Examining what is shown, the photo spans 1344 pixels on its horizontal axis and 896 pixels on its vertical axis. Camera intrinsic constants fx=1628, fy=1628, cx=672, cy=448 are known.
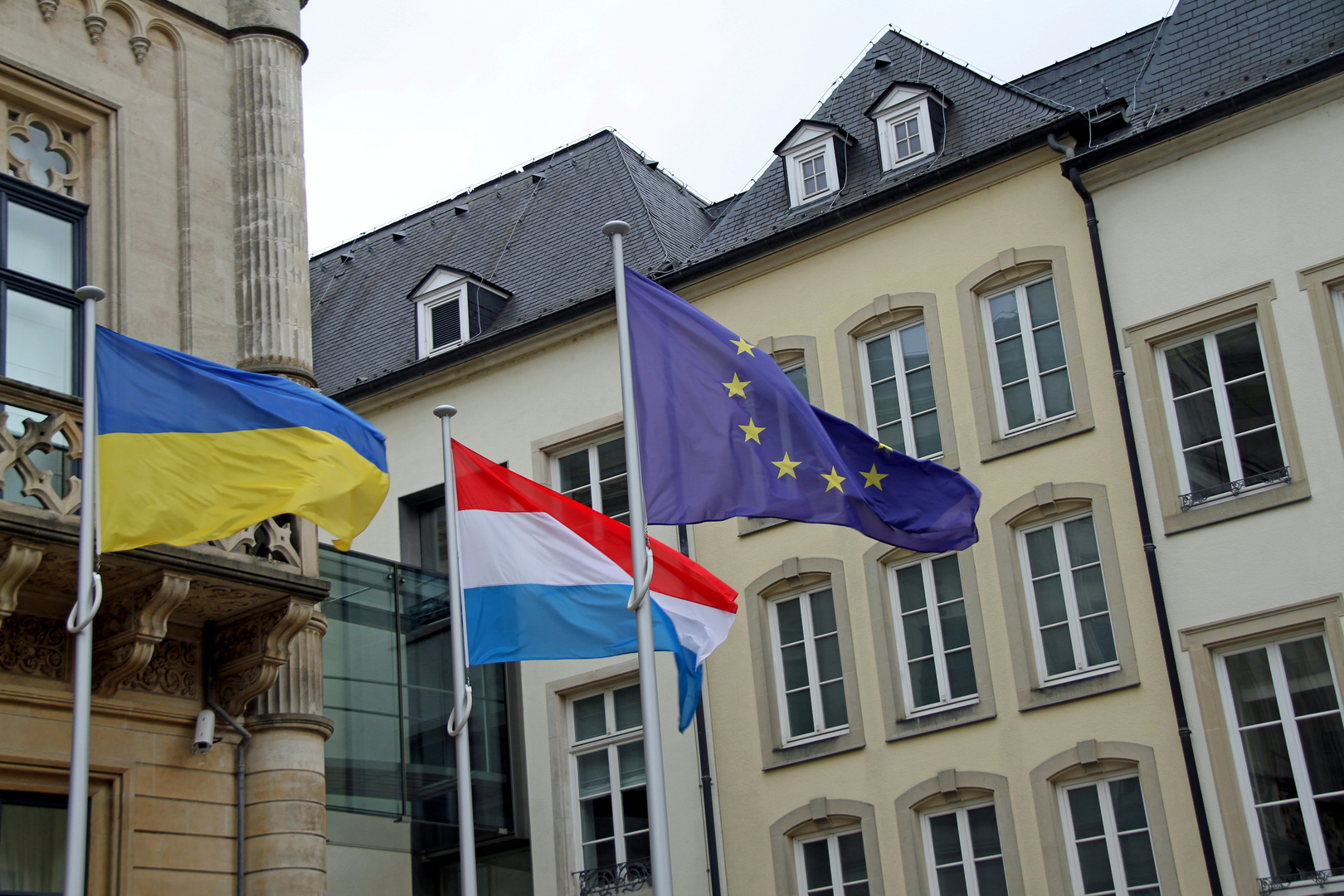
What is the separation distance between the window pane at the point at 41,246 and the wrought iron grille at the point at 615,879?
1255 centimetres

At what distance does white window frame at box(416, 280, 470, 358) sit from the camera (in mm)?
28391

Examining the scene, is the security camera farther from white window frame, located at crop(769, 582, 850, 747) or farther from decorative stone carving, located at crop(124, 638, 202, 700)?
white window frame, located at crop(769, 582, 850, 747)

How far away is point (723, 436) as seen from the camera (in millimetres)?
12266

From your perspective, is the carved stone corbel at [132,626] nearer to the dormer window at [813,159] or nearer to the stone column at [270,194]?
the stone column at [270,194]

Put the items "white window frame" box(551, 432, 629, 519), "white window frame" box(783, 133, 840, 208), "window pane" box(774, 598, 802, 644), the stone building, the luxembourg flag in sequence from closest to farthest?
1. the stone building
2. the luxembourg flag
3. "window pane" box(774, 598, 802, 644)
4. "white window frame" box(783, 133, 840, 208)
5. "white window frame" box(551, 432, 629, 519)

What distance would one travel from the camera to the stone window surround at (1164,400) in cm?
1931

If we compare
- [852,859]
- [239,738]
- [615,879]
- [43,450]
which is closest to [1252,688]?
[852,859]

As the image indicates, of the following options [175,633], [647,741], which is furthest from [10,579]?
[647,741]

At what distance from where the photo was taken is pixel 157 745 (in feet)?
42.9

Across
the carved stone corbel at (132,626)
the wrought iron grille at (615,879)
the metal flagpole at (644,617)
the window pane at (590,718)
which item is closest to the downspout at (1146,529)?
the wrought iron grille at (615,879)

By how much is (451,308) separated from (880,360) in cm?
875

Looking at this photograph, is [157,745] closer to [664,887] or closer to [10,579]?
[10,579]

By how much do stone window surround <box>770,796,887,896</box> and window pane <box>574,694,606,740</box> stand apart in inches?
138

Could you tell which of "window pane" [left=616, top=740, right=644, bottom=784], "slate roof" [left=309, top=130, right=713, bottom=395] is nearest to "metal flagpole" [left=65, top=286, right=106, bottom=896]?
"window pane" [left=616, top=740, right=644, bottom=784]
